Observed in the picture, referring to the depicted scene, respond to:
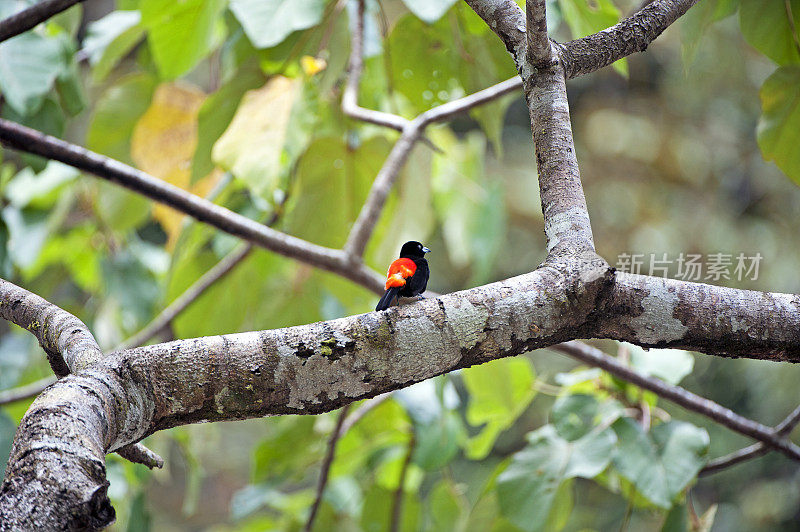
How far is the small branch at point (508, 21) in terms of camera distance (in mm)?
749

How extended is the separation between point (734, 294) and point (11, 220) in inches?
72.9

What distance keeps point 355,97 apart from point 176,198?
18.2 inches

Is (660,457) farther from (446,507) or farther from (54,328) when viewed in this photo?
(54,328)

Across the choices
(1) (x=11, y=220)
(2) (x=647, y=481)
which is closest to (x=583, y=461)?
(2) (x=647, y=481)

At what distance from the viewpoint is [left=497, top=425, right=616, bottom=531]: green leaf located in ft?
4.31

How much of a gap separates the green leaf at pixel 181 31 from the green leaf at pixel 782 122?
3.08 ft

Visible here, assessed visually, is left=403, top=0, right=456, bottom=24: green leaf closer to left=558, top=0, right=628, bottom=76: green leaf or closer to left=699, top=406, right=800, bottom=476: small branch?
left=558, top=0, right=628, bottom=76: green leaf

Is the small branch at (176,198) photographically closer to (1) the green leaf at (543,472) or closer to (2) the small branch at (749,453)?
(1) the green leaf at (543,472)

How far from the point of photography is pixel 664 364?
4.64ft

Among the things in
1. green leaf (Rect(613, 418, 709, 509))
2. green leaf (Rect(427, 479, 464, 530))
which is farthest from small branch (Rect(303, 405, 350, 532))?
green leaf (Rect(613, 418, 709, 509))

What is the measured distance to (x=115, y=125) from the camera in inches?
64.0

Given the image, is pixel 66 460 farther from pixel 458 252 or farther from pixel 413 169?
pixel 458 252

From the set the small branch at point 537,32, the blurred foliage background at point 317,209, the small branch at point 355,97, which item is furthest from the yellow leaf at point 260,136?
the small branch at point 537,32

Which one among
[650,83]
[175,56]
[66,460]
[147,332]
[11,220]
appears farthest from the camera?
[650,83]
